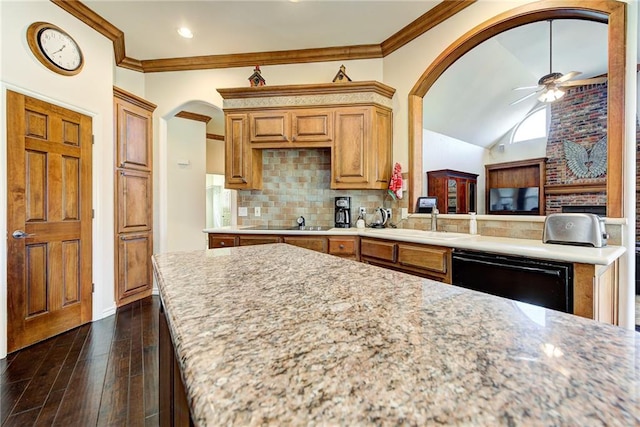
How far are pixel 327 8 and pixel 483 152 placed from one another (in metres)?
6.14

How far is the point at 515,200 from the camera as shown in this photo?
22.7 ft

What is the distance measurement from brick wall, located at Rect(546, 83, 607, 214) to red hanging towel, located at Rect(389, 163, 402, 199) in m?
4.97

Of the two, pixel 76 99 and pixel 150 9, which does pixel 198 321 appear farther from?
pixel 150 9

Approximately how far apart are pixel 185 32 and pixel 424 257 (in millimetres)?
3204

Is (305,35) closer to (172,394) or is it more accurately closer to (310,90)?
(310,90)

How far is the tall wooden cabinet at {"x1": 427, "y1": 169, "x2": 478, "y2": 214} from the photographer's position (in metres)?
5.71

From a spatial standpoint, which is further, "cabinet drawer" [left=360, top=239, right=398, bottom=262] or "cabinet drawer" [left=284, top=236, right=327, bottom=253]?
"cabinet drawer" [left=284, top=236, right=327, bottom=253]

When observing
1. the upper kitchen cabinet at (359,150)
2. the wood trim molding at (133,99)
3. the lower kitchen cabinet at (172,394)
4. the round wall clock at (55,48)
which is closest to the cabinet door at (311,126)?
the upper kitchen cabinet at (359,150)

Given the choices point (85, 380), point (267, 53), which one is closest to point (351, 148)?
point (267, 53)

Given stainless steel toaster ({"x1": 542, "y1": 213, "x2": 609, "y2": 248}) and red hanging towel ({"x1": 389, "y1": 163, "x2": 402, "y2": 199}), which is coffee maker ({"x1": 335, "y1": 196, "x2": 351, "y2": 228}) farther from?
stainless steel toaster ({"x1": 542, "y1": 213, "x2": 609, "y2": 248})

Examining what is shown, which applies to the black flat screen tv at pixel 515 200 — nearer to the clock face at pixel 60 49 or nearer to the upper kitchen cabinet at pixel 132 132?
the upper kitchen cabinet at pixel 132 132

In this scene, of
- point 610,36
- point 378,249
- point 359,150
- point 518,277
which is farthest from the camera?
point 359,150

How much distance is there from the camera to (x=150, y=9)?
278 cm

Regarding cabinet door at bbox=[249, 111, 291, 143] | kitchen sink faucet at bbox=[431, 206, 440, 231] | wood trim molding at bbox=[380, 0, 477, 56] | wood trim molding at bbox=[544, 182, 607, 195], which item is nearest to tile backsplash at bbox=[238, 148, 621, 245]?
cabinet door at bbox=[249, 111, 291, 143]
